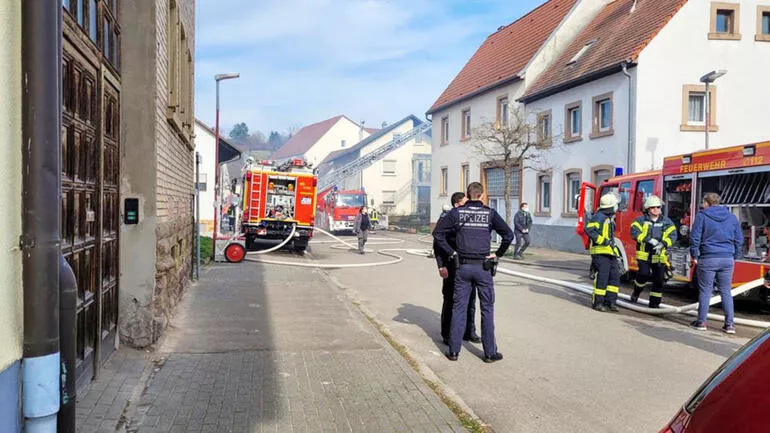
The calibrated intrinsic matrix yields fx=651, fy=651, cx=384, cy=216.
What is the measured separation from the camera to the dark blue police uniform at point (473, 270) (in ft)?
22.5

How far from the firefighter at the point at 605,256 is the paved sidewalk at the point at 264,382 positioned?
3.90 metres

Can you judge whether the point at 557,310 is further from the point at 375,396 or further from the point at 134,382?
the point at 134,382

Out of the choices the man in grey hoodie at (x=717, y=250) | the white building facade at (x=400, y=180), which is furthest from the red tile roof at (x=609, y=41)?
the white building facade at (x=400, y=180)

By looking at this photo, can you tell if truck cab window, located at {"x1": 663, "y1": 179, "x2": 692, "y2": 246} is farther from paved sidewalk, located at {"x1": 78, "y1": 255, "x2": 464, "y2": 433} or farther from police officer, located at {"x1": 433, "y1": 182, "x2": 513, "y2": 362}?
paved sidewalk, located at {"x1": 78, "y1": 255, "x2": 464, "y2": 433}

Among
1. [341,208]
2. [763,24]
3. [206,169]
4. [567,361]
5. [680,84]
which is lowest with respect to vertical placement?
[567,361]

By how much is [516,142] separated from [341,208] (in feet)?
50.2

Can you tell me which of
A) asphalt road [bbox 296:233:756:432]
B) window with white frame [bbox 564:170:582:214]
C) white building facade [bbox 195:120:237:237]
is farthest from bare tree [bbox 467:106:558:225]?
white building facade [bbox 195:120:237:237]

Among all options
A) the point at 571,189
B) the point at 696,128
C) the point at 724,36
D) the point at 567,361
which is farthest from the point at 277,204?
the point at 724,36

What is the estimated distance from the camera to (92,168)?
5.49 m

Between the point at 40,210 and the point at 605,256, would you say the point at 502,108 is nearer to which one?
the point at 605,256

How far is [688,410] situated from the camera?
227cm

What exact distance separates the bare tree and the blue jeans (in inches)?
612

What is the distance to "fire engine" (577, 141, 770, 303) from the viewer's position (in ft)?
32.2

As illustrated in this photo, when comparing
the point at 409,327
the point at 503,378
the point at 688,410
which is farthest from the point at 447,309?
the point at 688,410
